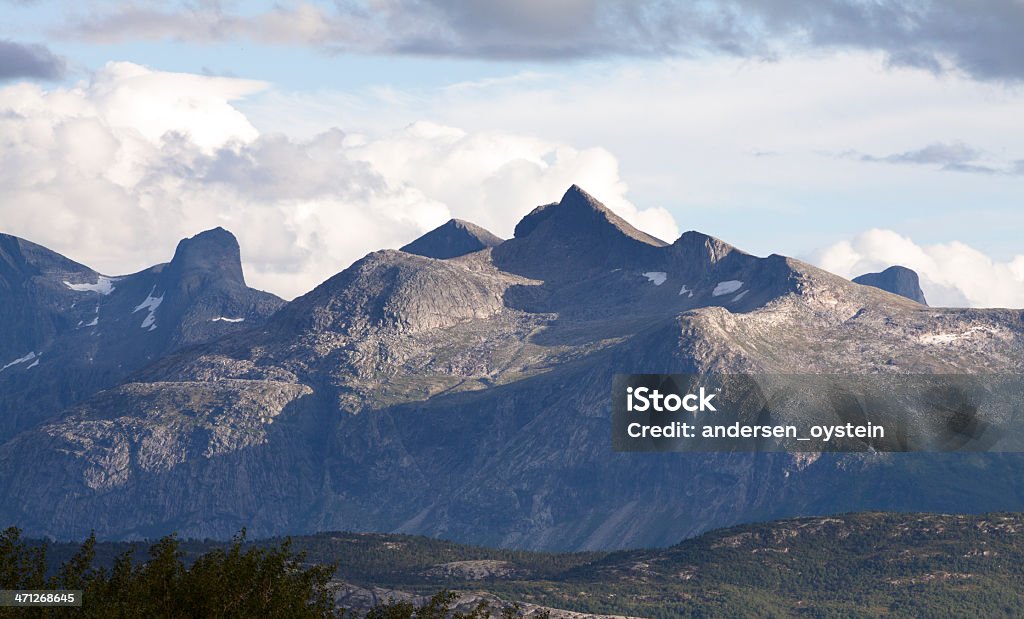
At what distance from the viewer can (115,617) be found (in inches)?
7864

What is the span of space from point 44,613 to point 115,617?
25.6ft

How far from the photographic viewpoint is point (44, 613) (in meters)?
200
